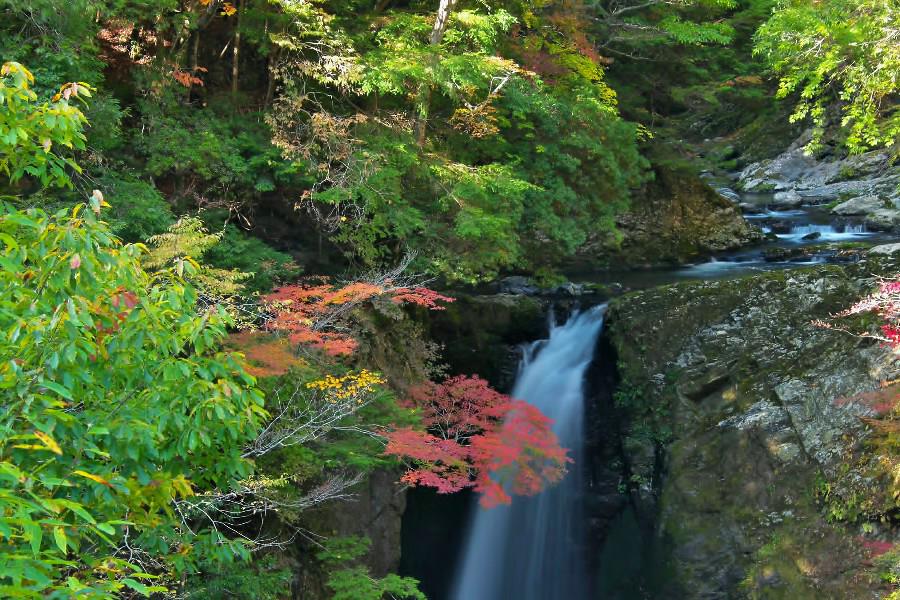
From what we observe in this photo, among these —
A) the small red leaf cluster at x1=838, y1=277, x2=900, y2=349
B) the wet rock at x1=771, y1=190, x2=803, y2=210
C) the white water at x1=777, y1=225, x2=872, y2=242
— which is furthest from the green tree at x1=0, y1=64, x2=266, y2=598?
the wet rock at x1=771, y1=190, x2=803, y2=210

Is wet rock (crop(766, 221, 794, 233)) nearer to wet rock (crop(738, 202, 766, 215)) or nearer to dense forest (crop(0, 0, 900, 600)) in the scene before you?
wet rock (crop(738, 202, 766, 215))

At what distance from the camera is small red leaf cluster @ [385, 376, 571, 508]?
8672mm

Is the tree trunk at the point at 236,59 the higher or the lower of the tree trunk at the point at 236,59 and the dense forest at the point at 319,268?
the higher

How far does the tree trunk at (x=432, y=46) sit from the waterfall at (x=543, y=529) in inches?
192

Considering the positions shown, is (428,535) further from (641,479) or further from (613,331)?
(613,331)

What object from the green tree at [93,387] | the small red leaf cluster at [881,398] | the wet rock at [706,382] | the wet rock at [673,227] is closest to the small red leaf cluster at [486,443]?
the wet rock at [706,382]

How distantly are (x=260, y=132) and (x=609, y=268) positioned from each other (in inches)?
373

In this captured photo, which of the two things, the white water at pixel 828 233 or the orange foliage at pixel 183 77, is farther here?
the white water at pixel 828 233

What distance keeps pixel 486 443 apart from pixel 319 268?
14.0ft

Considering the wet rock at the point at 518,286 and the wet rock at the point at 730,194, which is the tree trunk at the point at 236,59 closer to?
the wet rock at the point at 518,286

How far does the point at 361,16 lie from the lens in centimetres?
1148

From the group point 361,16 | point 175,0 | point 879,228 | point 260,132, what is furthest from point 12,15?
point 879,228

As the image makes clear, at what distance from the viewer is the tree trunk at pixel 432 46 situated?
1055 cm

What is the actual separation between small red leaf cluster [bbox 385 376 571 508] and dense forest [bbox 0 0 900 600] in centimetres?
6
